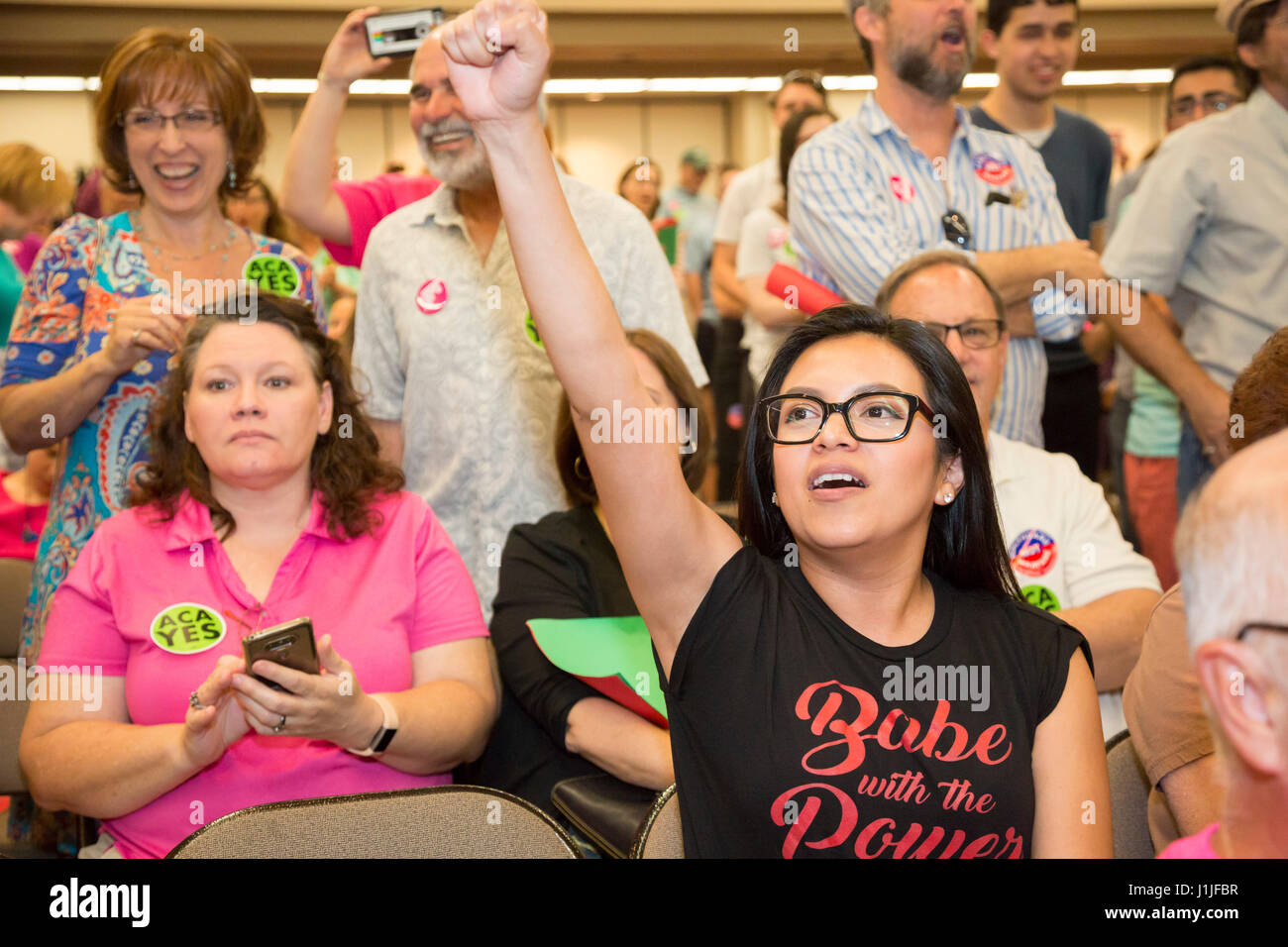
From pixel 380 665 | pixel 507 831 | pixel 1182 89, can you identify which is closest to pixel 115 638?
pixel 380 665

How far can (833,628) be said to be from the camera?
55.9 inches

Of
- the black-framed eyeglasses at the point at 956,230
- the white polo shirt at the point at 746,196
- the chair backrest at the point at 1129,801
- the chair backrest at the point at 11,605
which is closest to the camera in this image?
the chair backrest at the point at 1129,801

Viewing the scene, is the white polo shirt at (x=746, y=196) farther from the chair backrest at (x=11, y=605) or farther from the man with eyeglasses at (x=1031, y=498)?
the chair backrest at (x=11, y=605)

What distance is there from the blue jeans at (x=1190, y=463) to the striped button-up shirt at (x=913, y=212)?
36cm

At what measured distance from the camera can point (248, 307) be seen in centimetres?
212

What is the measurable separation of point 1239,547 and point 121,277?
2182mm

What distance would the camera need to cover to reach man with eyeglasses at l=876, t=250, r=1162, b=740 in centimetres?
227

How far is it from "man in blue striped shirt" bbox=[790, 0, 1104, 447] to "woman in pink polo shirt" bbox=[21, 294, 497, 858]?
3.74 ft

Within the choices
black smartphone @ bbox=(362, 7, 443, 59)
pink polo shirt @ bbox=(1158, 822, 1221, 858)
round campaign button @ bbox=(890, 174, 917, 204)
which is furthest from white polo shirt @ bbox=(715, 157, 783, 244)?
pink polo shirt @ bbox=(1158, 822, 1221, 858)

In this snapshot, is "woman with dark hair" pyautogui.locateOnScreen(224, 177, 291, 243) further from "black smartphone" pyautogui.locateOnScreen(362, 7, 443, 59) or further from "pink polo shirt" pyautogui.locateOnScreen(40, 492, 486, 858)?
"pink polo shirt" pyautogui.locateOnScreen(40, 492, 486, 858)

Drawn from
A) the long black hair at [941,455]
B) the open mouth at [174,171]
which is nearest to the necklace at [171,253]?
the open mouth at [174,171]

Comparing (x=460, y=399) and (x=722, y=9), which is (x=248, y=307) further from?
(x=722, y=9)

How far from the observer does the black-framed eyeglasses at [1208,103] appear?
4227mm

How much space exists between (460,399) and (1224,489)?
1894mm
